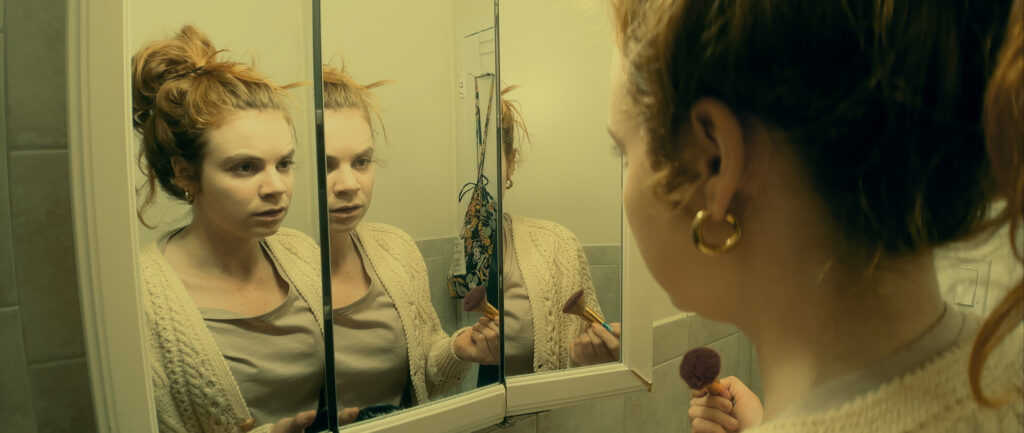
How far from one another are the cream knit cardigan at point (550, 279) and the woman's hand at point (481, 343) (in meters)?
0.07

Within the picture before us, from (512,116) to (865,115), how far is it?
1.81 ft

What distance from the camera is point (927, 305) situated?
0.33 m

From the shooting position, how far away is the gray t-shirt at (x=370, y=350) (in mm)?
654

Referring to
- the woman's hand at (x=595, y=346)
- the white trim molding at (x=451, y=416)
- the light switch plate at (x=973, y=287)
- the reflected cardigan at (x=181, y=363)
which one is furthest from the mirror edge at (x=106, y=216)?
the light switch plate at (x=973, y=287)

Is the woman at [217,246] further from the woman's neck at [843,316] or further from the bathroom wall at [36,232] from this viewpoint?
the woman's neck at [843,316]

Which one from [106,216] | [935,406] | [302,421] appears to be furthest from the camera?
[302,421]

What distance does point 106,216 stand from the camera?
536 millimetres

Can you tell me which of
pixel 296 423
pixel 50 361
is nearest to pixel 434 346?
pixel 296 423

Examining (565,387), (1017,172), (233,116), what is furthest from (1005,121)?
(565,387)

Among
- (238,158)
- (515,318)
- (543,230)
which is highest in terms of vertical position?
(238,158)

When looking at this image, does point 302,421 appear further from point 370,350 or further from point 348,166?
point 348,166

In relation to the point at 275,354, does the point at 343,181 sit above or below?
above

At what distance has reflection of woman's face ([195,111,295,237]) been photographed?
1.86ft

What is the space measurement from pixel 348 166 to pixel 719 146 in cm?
43
